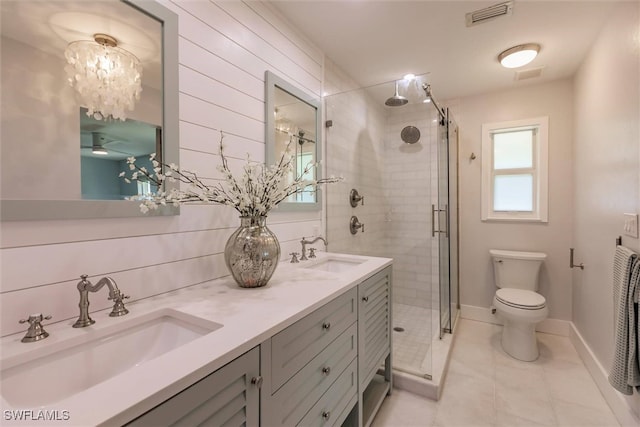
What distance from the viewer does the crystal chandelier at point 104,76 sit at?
94 cm

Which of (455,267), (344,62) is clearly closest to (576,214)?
(455,267)

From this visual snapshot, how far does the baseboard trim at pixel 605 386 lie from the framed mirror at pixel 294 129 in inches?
85.2

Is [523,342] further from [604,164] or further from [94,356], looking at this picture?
[94,356]

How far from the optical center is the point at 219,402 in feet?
2.36

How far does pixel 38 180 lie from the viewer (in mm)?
863

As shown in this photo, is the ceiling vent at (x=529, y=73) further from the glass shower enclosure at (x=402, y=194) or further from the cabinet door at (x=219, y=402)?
the cabinet door at (x=219, y=402)

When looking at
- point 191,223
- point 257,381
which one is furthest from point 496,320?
point 191,223

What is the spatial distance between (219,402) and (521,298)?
Answer: 104 inches

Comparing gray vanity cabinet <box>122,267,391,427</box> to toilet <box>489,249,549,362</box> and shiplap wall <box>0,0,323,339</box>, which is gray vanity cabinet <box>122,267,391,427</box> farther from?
toilet <box>489,249,549,362</box>

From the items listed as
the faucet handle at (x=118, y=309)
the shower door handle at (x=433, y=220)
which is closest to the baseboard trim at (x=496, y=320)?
the shower door handle at (x=433, y=220)

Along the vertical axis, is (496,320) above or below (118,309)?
below

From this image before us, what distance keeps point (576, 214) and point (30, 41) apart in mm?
3703

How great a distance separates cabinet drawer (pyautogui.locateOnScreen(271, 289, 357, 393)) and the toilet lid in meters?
1.79

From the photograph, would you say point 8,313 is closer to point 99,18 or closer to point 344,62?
point 99,18
